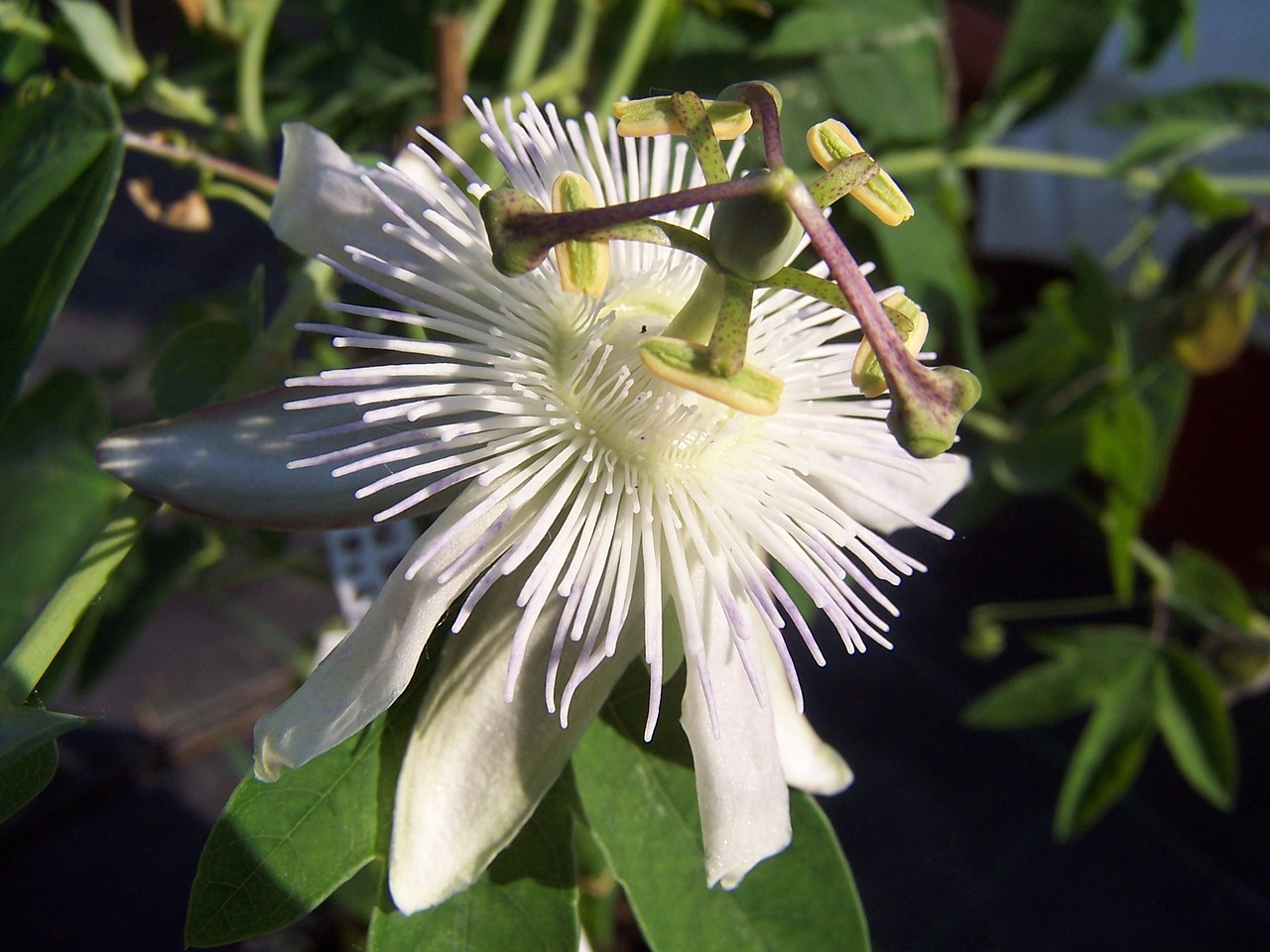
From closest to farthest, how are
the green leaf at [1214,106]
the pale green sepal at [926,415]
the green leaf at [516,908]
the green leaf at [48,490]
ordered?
the pale green sepal at [926,415], the green leaf at [516,908], the green leaf at [48,490], the green leaf at [1214,106]

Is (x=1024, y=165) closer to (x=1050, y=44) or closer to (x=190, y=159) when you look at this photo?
(x=1050, y=44)

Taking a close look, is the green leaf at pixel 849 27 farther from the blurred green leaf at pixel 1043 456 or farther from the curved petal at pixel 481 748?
the curved petal at pixel 481 748

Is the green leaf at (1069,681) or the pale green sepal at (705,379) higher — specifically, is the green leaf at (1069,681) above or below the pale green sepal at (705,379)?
below

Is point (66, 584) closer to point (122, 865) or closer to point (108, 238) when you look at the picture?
point (122, 865)

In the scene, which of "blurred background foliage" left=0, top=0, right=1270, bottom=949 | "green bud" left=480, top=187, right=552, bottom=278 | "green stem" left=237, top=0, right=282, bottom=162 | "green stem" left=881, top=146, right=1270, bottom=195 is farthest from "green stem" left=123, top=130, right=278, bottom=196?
"green stem" left=881, top=146, right=1270, bottom=195

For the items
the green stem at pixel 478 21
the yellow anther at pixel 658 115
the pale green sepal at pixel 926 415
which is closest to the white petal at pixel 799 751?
the pale green sepal at pixel 926 415

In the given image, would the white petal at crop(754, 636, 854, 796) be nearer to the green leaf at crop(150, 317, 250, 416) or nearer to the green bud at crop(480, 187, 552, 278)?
the green bud at crop(480, 187, 552, 278)

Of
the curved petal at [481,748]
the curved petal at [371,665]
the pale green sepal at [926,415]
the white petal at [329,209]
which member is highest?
the white petal at [329,209]
